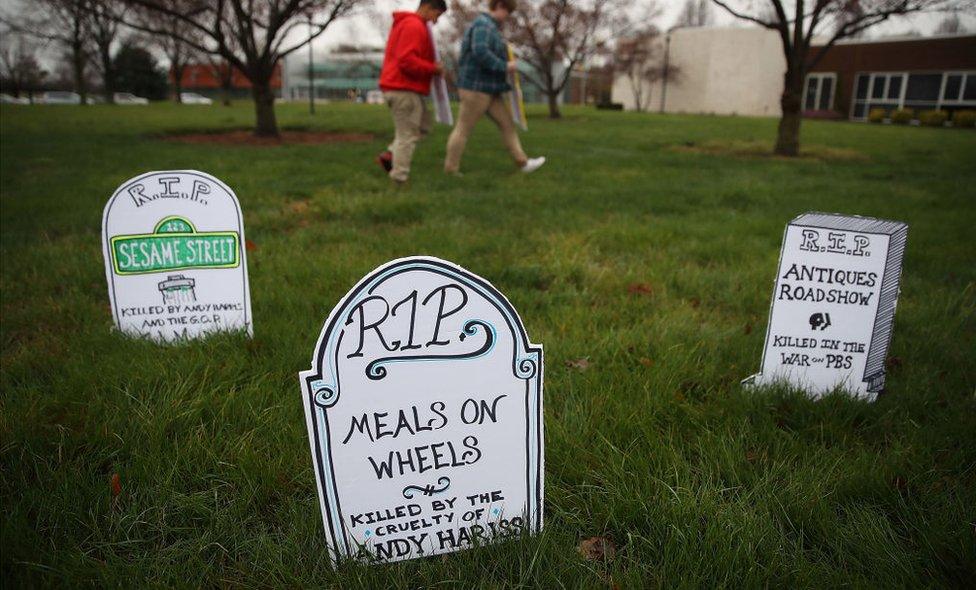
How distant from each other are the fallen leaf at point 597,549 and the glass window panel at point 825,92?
4711cm

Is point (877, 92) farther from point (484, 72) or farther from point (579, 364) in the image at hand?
point (579, 364)

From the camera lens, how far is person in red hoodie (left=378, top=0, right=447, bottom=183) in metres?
6.16

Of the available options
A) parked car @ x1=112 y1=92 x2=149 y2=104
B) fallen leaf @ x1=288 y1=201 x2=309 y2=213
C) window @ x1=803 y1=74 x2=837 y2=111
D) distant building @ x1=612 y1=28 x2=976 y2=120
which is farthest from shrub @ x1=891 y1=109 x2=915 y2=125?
parked car @ x1=112 y1=92 x2=149 y2=104

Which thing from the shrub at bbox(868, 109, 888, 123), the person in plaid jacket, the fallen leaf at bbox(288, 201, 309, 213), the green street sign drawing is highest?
the shrub at bbox(868, 109, 888, 123)

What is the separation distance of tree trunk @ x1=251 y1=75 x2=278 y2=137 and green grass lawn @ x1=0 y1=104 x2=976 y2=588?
26.4 ft

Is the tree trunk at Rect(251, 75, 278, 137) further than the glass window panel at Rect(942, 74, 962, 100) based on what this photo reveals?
No

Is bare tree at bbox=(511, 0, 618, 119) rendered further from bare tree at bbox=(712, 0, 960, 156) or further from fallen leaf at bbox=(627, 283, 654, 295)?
fallen leaf at bbox=(627, 283, 654, 295)

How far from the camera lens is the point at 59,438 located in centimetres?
182

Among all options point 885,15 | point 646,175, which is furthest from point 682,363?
A: point 885,15

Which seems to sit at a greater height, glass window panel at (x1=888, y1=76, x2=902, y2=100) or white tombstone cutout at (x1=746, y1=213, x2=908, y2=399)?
glass window panel at (x1=888, y1=76, x2=902, y2=100)

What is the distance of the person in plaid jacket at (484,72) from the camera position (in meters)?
6.35

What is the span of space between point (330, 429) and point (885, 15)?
11.3 m

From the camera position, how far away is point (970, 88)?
110ft

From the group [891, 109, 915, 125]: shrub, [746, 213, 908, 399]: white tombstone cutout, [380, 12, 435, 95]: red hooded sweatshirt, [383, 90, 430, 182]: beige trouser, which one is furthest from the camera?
[891, 109, 915, 125]: shrub
